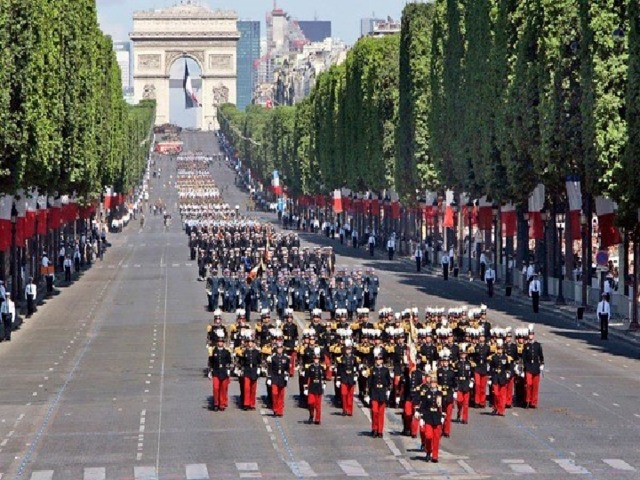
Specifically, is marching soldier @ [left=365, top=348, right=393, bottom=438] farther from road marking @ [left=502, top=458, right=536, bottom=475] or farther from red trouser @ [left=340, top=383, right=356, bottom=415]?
road marking @ [left=502, top=458, right=536, bottom=475]

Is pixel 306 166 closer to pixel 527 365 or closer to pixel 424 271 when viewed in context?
pixel 424 271

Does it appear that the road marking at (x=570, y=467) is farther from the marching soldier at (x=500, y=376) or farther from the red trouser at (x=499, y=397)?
the red trouser at (x=499, y=397)

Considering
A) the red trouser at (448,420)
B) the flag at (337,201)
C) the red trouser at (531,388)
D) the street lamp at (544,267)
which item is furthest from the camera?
the flag at (337,201)

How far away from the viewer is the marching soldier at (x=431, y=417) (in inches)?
1491

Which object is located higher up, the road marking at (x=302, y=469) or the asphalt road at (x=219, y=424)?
the road marking at (x=302, y=469)

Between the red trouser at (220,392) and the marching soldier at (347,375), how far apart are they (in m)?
2.45

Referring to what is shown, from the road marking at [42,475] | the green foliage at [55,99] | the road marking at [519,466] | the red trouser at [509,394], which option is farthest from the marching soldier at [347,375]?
the green foliage at [55,99]

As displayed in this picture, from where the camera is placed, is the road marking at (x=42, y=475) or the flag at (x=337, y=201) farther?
the flag at (x=337, y=201)

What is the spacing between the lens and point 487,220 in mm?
105188

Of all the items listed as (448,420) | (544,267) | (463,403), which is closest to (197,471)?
(448,420)

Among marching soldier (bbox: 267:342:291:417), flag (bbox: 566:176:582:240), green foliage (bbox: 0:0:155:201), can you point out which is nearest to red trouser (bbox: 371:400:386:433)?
marching soldier (bbox: 267:342:291:417)

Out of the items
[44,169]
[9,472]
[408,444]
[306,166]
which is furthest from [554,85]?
[306,166]

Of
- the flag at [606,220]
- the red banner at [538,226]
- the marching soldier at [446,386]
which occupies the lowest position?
the marching soldier at [446,386]

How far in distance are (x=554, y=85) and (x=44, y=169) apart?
19578mm
